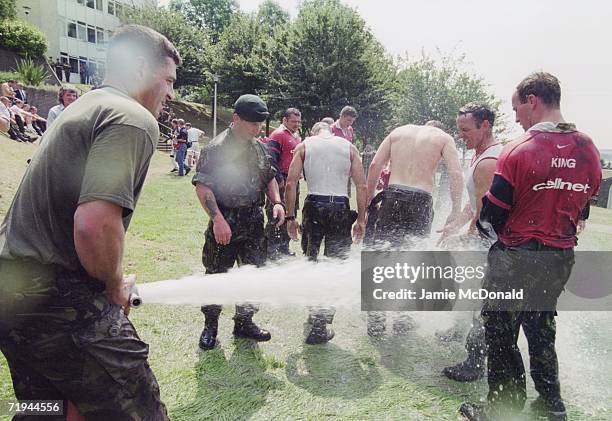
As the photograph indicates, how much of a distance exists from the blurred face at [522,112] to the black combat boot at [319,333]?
2.43 m

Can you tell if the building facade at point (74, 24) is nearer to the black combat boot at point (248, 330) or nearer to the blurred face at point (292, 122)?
the blurred face at point (292, 122)

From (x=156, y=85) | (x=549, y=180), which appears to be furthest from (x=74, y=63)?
(x=549, y=180)

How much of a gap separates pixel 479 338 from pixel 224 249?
2291 millimetres

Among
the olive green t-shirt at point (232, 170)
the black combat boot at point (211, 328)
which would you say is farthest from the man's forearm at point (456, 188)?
the black combat boot at point (211, 328)

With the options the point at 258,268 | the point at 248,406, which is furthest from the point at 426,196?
the point at 248,406

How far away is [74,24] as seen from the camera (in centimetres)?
4319

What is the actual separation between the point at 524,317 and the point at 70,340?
8.45 feet

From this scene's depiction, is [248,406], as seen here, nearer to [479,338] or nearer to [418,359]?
[418,359]

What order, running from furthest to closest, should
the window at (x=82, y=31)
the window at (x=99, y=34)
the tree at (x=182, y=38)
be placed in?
1. the window at (x=99, y=34)
2. the tree at (x=182, y=38)
3. the window at (x=82, y=31)

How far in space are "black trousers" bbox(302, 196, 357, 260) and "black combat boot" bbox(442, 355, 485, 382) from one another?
155 cm

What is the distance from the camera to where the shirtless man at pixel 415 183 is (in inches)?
172

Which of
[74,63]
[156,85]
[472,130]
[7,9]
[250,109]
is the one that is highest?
[7,9]

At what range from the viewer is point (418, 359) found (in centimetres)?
394

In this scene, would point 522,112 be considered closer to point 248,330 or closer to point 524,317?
point 524,317
